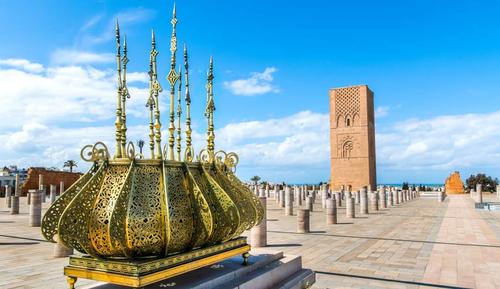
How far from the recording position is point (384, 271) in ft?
22.6

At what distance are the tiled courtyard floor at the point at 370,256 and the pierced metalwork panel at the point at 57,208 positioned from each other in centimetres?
104

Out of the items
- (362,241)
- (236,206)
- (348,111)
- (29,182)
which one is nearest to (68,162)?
(29,182)

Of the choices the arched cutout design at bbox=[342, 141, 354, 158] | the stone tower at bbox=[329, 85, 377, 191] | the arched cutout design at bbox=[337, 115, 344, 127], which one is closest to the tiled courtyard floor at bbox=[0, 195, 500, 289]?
the stone tower at bbox=[329, 85, 377, 191]

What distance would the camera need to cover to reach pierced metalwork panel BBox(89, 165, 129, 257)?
317 cm

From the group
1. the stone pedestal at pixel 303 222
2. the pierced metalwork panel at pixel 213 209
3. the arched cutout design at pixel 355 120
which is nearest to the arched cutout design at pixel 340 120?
the arched cutout design at pixel 355 120

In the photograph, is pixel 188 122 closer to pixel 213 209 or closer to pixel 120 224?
pixel 213 209

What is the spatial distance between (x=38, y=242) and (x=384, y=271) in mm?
8496

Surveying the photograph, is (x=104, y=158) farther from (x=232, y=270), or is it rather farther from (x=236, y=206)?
(x=232, y=270)

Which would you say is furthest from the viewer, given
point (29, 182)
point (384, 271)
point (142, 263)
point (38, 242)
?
point (29, 182)

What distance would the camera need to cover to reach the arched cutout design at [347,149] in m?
53.4

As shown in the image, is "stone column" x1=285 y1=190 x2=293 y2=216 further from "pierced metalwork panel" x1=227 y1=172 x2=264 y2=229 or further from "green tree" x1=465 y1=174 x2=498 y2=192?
"green tree" x1=465 y1=174 x2=498 y2=192

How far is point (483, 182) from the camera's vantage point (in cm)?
5022

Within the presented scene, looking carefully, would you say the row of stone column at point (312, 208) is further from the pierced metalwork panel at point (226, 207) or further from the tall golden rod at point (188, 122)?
the tall golden rod at point (188, 122)

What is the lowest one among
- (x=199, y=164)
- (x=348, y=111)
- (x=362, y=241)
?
(x=362, y=241)
